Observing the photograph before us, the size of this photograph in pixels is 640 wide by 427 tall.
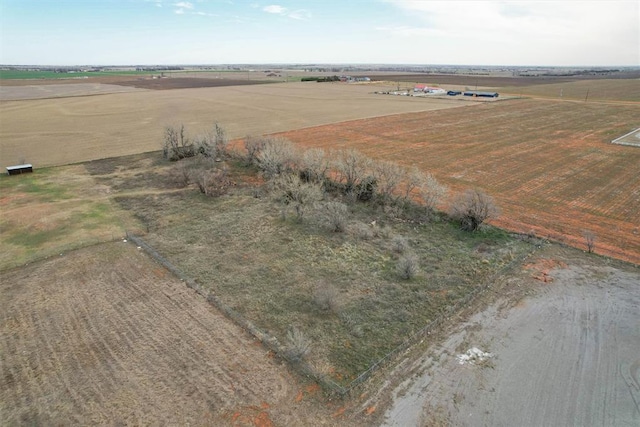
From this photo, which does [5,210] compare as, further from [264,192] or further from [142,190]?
[264,192]

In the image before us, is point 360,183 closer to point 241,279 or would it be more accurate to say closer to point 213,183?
point 213,183


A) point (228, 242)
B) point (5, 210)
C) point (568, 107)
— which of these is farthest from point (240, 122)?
point (568, 107)

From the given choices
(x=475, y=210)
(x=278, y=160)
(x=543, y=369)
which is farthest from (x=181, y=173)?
(x=543, y=369)

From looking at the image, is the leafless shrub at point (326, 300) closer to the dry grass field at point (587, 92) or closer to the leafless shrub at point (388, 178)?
the leafless shrub at point (388, 178)

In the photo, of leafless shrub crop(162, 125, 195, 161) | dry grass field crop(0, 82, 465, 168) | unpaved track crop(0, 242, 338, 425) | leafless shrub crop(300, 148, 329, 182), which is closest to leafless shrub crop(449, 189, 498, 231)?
leafless shrub crop(300, 148, 329, 182)

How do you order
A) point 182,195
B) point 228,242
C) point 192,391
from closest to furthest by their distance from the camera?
point 192,391 < point 228,242 < point 182,195

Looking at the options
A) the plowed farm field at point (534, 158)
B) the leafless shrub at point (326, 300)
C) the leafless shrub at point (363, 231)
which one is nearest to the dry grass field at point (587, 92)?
the plowed farm field at point (534, 158)

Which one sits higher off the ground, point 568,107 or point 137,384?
point 568,107
